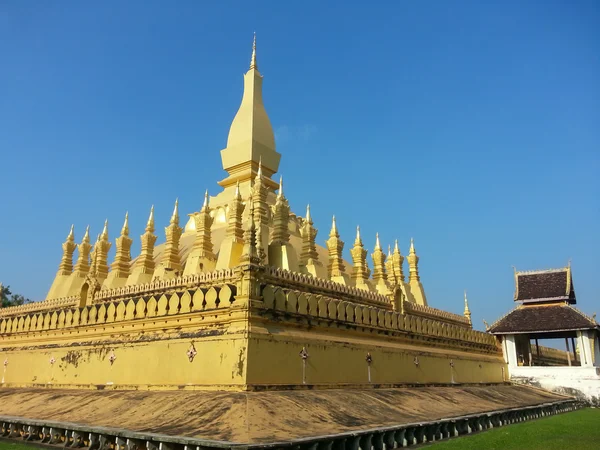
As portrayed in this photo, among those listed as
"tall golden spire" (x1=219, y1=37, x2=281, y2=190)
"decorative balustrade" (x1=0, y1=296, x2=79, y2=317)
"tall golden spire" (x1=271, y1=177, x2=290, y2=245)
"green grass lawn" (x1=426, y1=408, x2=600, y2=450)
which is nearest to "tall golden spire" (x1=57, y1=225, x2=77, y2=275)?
"decorative balustrade" (x1=0, y1=296, x2=79, y2=317)

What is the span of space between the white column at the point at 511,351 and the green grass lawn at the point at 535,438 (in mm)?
10257

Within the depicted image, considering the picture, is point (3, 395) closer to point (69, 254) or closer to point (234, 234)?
point (234, 234)

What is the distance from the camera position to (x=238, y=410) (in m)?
9.20

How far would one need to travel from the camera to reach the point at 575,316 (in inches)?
1051

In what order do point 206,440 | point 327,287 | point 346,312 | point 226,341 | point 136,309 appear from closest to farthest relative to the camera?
point 206,440 → point 226,341 → point 136,309 → point 346,312 → point 327,287

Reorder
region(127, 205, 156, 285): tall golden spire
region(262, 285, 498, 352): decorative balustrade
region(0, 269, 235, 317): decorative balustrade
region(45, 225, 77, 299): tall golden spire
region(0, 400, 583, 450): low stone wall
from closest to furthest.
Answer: region(0, 400, 583, 450): low stone wall
region(262, 285, 498, 352): decorative balustrade
region(0, 269, 235, 317): decorative balustrade
region(127, 205, 156, 285): tall golden spire
region(45, 225, 77, 299): tall golden spire

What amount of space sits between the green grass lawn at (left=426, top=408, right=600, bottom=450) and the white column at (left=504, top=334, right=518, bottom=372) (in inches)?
404

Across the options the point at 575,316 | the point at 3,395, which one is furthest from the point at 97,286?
the point at 575,316

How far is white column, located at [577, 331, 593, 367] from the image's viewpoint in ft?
84.3

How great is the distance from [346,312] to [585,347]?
18.3 metres

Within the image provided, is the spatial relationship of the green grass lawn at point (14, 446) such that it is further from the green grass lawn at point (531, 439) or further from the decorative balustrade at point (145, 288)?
the decorative balustrade at point (145, 288)

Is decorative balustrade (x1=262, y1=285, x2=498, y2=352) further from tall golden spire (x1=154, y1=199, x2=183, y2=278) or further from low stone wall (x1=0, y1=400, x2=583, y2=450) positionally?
tall golden spire (x1=154, y1=199, x2=183, y2=278)

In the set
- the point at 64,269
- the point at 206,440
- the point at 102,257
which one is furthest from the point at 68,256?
the point at 206,440

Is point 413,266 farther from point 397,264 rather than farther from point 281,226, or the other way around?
point 281,226
